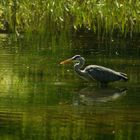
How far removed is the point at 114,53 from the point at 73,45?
513 centimetres

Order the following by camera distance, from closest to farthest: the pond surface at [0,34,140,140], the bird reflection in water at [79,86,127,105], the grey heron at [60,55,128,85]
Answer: the pond surface at [0,34,140,140] → the bird reflection in water at [79,86,127,105] → the grey heron at [60,55,128,85]

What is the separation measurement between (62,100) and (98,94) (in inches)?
80.4

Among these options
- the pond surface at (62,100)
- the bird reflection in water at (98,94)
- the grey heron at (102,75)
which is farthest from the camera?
the grey heron at (102,75)

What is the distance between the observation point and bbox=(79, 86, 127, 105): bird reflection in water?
55.7 feet

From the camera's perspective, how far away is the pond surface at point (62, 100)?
12562mm

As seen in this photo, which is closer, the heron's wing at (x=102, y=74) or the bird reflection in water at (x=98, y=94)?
the bird reflection in water at (x=98, y=94)

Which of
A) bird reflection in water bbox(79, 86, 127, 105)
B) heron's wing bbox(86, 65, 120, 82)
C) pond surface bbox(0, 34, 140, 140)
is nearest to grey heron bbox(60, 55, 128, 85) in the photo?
heron's wing bbox(86, 65, 120, 82)

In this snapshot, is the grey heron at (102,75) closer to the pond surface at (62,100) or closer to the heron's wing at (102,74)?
the heron's wing at (102,74)

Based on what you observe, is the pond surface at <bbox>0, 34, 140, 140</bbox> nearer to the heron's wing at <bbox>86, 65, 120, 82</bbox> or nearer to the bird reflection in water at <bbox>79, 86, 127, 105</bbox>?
the bird reflection in water at <bbox>79, 86, 127, 105</bbox>

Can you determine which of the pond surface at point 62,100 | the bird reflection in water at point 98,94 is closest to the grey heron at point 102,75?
the pond surface at point 62,100

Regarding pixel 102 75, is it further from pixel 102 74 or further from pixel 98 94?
pixel 98 94

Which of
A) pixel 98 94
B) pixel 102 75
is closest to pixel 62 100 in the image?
pixel 98 94

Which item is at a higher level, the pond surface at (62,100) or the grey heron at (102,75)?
the grey heron at (102,75)

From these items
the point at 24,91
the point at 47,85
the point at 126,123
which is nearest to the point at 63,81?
the point at 47,85
